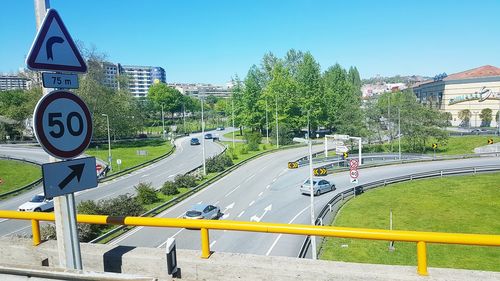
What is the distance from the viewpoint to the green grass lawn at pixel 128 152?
165 feet

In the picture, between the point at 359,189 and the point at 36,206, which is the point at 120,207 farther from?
the point at 359,189

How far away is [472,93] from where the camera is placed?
102 metres

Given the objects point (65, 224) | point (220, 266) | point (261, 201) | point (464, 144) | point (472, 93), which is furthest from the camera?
point (472, 93)

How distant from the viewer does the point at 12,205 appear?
1178 inches

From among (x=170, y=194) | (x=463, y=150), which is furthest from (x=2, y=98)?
(x=463, y=150)

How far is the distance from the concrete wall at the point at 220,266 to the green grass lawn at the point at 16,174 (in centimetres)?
3670

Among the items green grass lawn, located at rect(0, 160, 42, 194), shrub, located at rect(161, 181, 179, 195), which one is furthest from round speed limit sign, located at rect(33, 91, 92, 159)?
green grass lawn, located at rect(0, 160, 42, 194)

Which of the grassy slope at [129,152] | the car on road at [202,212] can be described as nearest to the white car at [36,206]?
the car on road at [202,212]

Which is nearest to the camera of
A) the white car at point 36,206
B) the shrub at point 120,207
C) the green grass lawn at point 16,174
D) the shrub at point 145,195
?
the shrub at point 120,207

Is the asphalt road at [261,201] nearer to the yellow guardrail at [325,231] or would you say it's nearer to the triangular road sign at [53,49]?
the yellow guardrail at [325,231]

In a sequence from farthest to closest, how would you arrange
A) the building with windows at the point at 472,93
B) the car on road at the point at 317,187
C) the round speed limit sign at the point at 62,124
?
the building with windows at the point at 472,93 < the car on road at the point at 317,187 < the round speed limit sign at the point at 62,124

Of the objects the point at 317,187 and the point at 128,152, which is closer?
the point at 317,187

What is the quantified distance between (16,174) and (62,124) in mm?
46061

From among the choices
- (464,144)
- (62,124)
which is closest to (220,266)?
(62,124)
